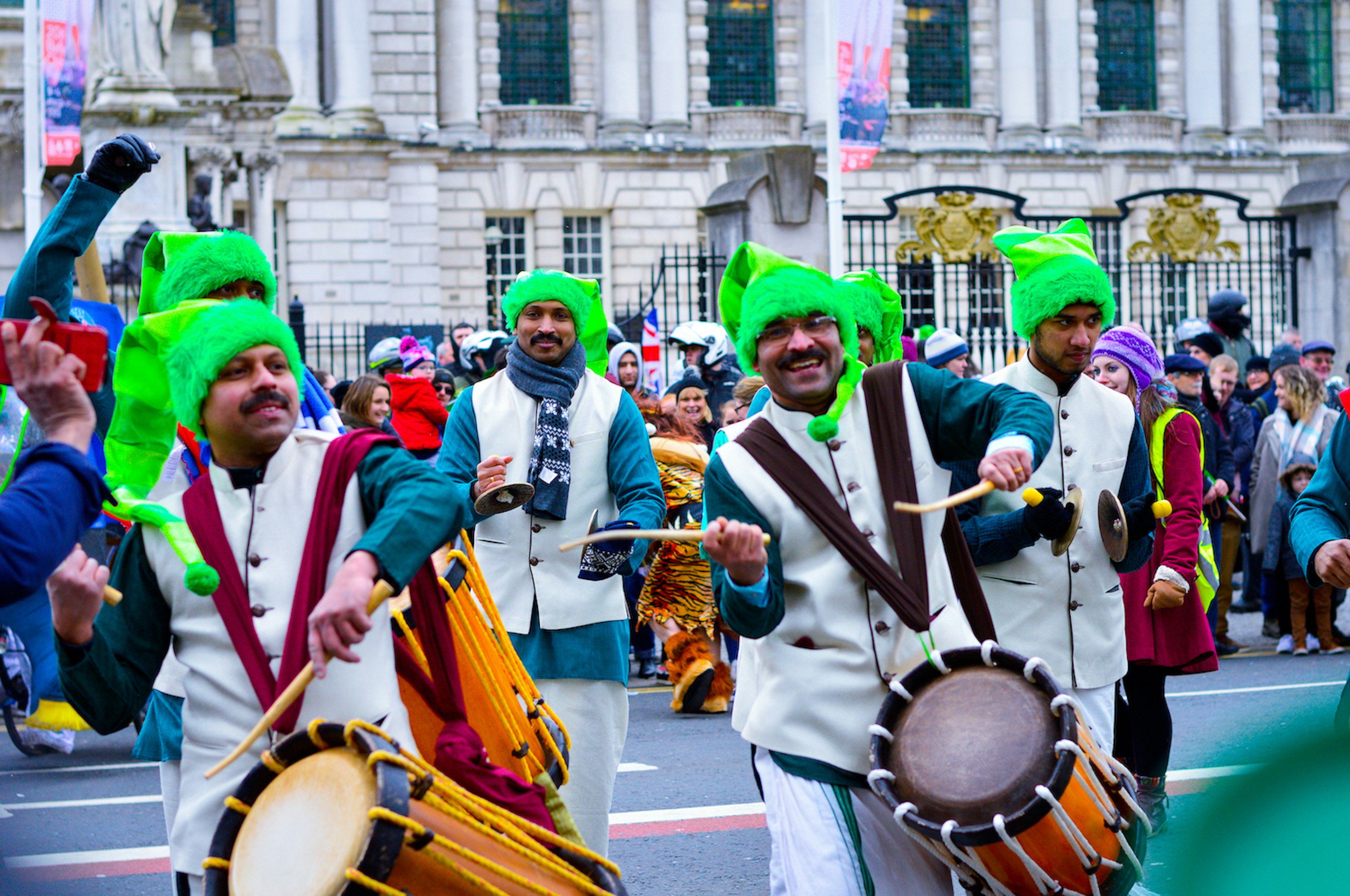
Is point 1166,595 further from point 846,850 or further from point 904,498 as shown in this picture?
point 846,850

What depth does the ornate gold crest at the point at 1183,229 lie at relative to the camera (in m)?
18.8

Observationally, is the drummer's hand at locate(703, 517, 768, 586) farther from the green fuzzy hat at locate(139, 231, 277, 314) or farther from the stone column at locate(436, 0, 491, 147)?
the stone column at locate(436, 0, 491, 147)

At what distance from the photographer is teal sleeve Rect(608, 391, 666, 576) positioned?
5426 millimetres

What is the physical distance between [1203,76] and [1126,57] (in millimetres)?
1899

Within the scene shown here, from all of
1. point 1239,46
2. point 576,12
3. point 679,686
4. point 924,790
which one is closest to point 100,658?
point 924,790

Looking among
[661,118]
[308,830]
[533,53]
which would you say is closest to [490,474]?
[308,830]

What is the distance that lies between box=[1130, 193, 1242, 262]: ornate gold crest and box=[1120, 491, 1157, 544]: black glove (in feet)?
46.0

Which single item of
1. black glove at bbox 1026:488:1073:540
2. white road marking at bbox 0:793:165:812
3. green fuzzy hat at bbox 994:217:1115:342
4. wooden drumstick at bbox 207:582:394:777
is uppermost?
green fuzzy hat at bbox 994:217:1115:342

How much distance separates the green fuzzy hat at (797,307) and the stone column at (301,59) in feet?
97.8

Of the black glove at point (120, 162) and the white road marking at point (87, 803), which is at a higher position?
the black glove at point (120, 162)

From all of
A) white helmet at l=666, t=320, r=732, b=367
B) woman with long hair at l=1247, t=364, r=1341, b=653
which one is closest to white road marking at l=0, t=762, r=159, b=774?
white helmet at l=666, t=320, r=732, b=367

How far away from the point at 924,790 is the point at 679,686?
19.7ft

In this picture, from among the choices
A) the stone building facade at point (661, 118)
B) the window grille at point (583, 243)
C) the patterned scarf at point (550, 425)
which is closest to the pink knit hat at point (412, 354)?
the patterned scarf at point (550, 425)

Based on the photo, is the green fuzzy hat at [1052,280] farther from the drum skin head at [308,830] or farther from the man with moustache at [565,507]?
the drum skin head at [308,830]
